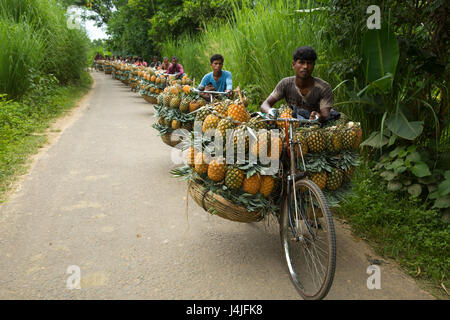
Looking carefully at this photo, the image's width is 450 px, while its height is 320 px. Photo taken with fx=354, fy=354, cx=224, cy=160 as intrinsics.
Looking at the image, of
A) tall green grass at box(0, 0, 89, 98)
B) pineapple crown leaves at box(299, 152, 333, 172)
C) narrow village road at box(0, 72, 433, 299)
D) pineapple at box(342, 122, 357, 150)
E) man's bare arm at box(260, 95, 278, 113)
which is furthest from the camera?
tall green grass at box(0, 0, 89, 98)

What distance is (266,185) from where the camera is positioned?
2840 millimetres

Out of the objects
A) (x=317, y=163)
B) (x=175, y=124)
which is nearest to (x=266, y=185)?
A: (x=317, y=163)

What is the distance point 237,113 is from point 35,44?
8.90 metres

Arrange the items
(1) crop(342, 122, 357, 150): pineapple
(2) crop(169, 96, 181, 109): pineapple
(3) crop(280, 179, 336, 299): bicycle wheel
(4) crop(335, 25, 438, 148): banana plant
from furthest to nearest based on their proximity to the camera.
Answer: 1. (2) crop(169, 96, 181, 109): pineapple
2. (4) crop(335, 25, 438, 148): banana plant
3. (1) crop(342, 122, 357, 150): pineapple
4. (3) crop(280, 179, 336, 299): bicycle wheel

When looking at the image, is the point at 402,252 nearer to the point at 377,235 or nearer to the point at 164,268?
the point at 377,235

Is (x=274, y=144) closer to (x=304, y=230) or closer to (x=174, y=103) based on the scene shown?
(x=304, y=230)

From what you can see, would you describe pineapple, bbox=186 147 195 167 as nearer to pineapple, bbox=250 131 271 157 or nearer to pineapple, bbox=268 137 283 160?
pineapple, bbox=250 131 271 157

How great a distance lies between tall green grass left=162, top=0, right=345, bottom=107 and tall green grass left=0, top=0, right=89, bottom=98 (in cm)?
508

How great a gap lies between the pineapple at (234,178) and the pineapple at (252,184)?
0.04 metres

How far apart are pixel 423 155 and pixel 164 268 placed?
3.14 m

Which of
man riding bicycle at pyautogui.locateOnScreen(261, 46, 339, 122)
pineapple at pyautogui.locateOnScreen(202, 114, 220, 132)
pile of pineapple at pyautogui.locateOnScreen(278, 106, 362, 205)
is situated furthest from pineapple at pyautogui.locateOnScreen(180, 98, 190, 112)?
pile of pineapple at pyautogui.locateOnScreen(278, 106, 362, 205)

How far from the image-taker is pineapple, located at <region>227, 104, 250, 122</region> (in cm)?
304
